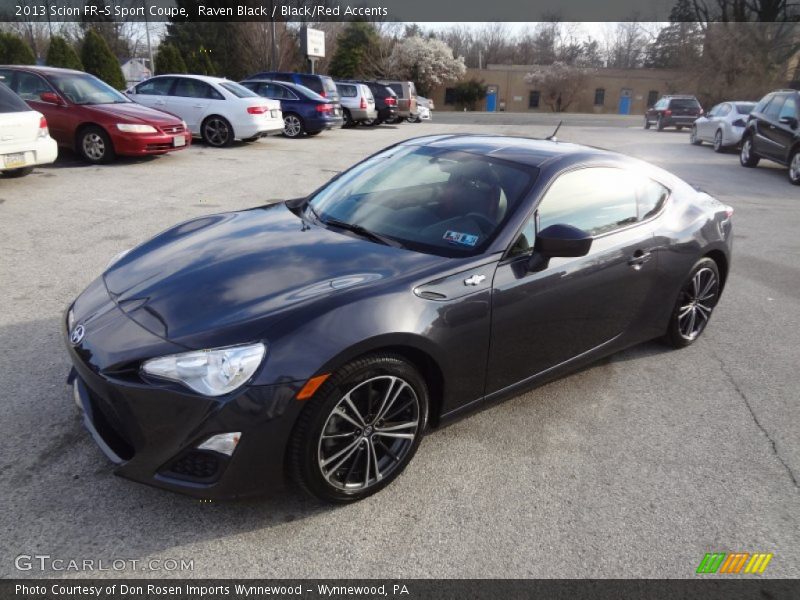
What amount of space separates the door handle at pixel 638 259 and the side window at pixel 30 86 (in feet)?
34.9

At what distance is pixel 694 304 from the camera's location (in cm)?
447

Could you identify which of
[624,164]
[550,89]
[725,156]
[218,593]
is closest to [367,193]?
[624,164]

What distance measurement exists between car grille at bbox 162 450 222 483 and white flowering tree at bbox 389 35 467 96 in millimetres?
60228

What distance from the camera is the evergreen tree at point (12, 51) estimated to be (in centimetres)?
2358

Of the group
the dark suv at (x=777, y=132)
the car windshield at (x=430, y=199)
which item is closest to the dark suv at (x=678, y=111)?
the dark suv at (x=777, y=132)

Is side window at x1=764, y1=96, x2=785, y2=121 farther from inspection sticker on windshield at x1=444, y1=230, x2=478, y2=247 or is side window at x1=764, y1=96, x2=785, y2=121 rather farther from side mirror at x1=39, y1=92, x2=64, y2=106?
side mirror at x1=39, y1=92, x2=64, y2=106

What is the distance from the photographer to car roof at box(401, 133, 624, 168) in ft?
11.8

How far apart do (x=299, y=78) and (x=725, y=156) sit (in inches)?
538

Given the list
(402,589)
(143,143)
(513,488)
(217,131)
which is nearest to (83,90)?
(143,143)

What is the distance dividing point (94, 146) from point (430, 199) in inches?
366

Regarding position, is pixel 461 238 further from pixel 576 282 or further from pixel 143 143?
pixel 143 143

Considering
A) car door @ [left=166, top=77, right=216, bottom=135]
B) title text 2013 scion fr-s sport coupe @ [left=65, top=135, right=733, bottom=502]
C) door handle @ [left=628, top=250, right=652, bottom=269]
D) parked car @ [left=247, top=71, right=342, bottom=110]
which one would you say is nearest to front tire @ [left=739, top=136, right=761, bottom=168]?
parked car @ [left=247, top=71, right=342, bottom=110]

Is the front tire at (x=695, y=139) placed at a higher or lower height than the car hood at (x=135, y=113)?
lower

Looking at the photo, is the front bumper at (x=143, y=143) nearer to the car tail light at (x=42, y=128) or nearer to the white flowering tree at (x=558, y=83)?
the car tail light at (x=42, y=128)
